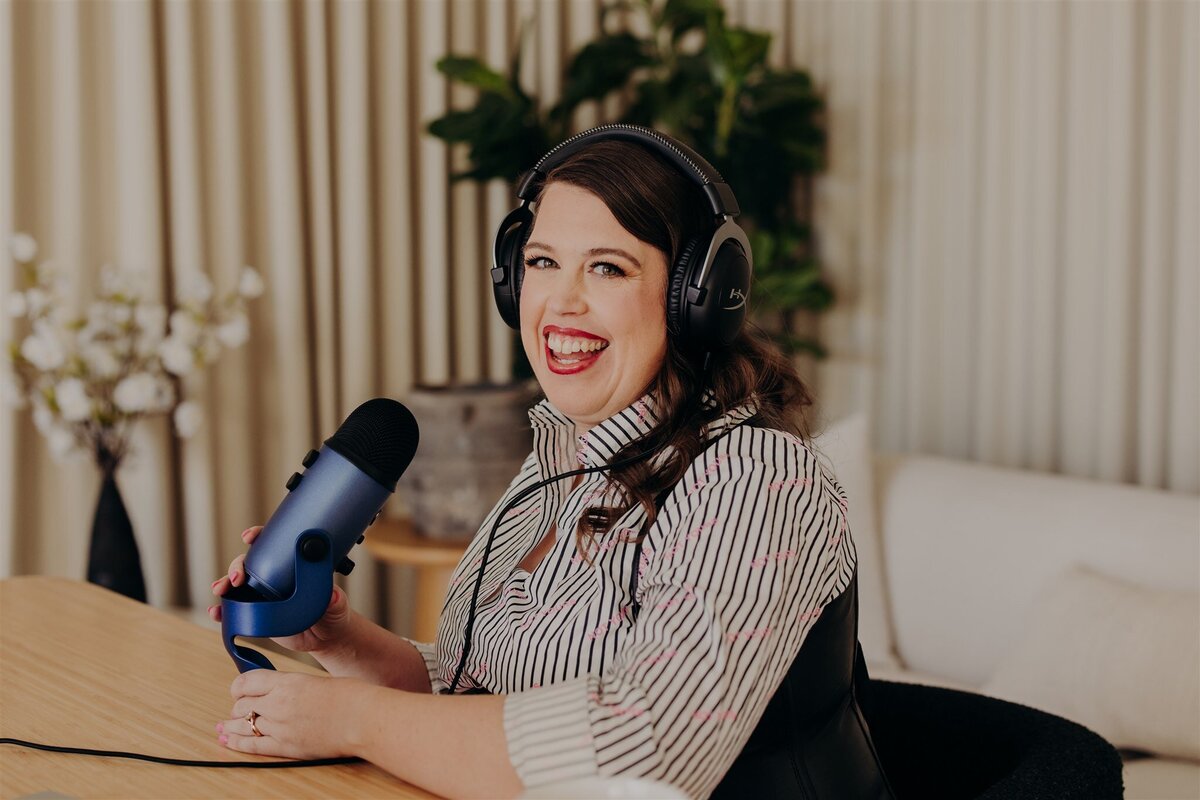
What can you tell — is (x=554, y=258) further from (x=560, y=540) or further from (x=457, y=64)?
(x=457, y=64)

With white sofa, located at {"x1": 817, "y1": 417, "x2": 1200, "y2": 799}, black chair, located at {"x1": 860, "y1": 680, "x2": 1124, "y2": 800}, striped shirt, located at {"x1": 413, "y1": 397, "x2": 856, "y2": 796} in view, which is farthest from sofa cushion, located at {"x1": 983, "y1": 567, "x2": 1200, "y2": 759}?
striped shirt, located at {"x1": 413, "y1": 397, "x2": 856, "y2": 796}

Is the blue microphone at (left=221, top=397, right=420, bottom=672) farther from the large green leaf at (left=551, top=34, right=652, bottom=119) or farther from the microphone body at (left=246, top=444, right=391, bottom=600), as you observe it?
the large green leaf at (left=551, top=34, right=652, bottom=119)

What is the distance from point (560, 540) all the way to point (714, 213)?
0.36 m

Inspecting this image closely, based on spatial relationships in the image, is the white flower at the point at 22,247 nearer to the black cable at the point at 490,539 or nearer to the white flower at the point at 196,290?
the white flower at the point at 196,290

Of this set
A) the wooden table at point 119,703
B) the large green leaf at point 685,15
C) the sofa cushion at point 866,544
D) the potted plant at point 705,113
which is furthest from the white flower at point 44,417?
the large green leaf at point 685,15

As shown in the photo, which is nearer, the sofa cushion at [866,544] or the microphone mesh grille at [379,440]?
the microphone mesh grille at [379,440]

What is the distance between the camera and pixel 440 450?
Answer: 8.35ft

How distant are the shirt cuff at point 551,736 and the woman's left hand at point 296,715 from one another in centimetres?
14

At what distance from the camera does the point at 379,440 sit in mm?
1003

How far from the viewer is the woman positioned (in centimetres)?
92

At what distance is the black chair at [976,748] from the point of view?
111 centimetres

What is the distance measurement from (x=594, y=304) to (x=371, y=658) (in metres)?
0.44

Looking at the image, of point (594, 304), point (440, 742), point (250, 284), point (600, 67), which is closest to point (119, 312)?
point (250, 284)

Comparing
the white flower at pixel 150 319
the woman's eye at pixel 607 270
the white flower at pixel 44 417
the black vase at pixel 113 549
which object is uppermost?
the woman's eye at pixel 607 270
